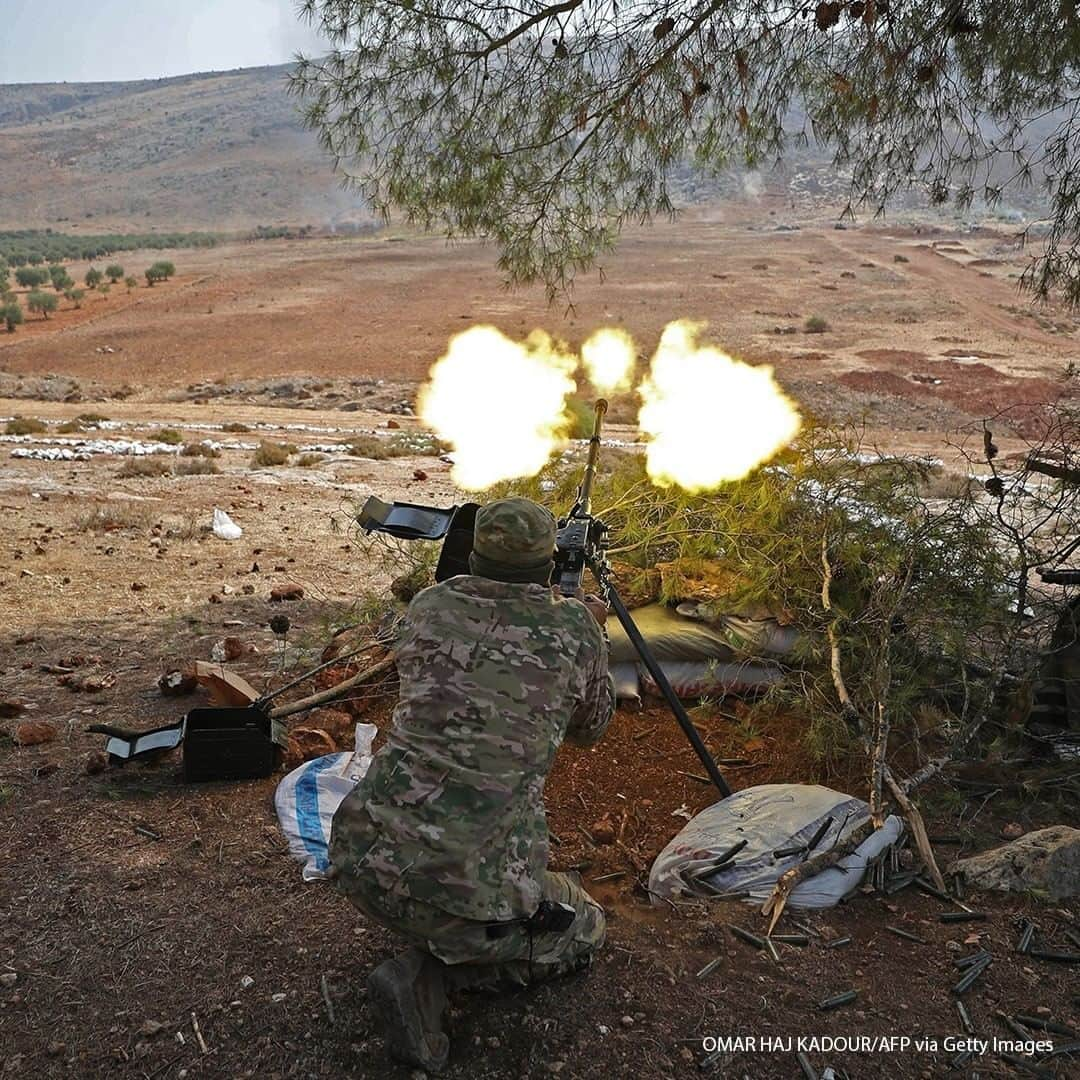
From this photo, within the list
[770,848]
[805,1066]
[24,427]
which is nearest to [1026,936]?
[770,848]

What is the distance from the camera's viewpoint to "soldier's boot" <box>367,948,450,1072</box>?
7.94ft

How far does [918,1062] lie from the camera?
8.24 ft

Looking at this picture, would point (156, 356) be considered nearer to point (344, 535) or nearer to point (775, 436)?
point (344, 535)

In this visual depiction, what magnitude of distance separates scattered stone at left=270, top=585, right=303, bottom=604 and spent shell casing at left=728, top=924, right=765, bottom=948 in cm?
414

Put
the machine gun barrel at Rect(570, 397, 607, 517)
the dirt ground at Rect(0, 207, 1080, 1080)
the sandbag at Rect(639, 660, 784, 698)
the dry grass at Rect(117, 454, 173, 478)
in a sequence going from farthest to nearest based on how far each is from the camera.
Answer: the dry grass at Rect(117, 454, 173, 478)
the sandbag at Rect(639, 660, 784, 698)
the machine gun barrel at Rect(570, 397, 607, 517)
the dirt ground at Rect(0, 207, 1080, 1080)

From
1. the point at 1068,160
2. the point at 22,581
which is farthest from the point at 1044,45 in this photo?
the point at 22,581

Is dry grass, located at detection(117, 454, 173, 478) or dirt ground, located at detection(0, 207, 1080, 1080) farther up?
dirt ground, located at detection(0, 207, 1080, 1080)

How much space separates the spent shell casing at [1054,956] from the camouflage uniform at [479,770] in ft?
4.57

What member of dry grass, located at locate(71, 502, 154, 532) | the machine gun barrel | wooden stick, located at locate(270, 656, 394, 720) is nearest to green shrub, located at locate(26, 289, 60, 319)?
dry grass, located at locate(71, 502, 154, 532)

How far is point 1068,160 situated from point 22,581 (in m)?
6.89

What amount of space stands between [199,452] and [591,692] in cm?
1090

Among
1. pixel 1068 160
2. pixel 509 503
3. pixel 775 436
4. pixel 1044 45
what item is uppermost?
pixel 1044 45

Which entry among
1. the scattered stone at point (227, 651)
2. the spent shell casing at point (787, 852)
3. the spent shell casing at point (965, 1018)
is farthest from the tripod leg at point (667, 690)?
the scattered stone at point (227, 651)

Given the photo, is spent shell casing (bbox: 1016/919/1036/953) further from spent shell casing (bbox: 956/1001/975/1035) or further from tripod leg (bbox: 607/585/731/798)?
tripod leg (bbox: 607/585/731/798)
